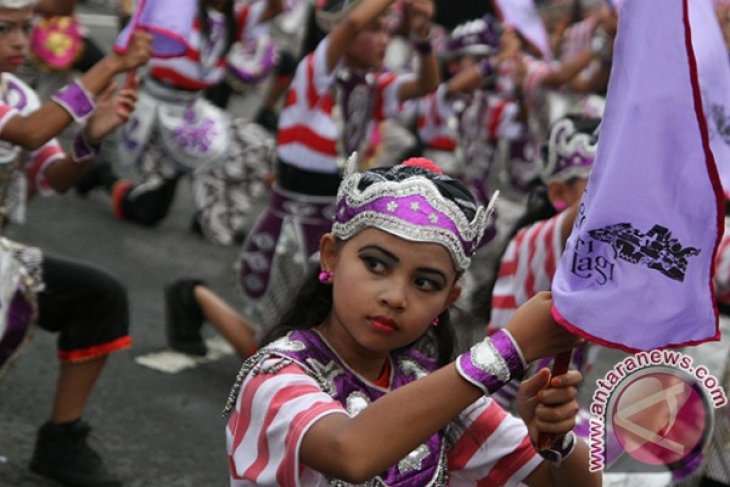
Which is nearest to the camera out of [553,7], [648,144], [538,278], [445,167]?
[648,144]

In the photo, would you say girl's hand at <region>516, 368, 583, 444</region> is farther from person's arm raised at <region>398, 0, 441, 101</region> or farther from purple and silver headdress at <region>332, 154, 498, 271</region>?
person's arm raised at <region>398, 0, 441, 101</region>

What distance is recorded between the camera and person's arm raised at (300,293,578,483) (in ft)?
7.38

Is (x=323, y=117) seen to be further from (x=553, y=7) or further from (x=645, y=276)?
(x=553, y=7)

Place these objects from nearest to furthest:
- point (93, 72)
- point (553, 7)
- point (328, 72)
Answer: point (93, 72)
point (328, 72)
point (553, 7)

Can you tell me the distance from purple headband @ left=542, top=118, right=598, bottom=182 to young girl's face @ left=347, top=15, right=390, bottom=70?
4.12 ft

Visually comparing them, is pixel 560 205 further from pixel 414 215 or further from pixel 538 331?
pixel 538 331

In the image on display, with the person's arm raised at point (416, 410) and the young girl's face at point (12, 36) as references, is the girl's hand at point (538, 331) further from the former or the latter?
the young girl's face at point (12, 36)

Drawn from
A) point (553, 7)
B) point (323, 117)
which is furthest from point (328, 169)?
point (553, 7)

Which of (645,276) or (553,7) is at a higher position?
(645,276)

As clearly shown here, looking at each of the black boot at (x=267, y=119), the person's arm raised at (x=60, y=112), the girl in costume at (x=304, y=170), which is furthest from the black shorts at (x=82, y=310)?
the black boot at (x=267, y=119)

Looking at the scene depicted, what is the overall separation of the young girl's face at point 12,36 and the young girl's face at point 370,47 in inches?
76.5

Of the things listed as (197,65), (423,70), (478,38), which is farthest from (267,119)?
(423,70)

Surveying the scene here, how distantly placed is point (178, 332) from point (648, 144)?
3852 mm

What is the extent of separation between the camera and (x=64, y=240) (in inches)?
291
